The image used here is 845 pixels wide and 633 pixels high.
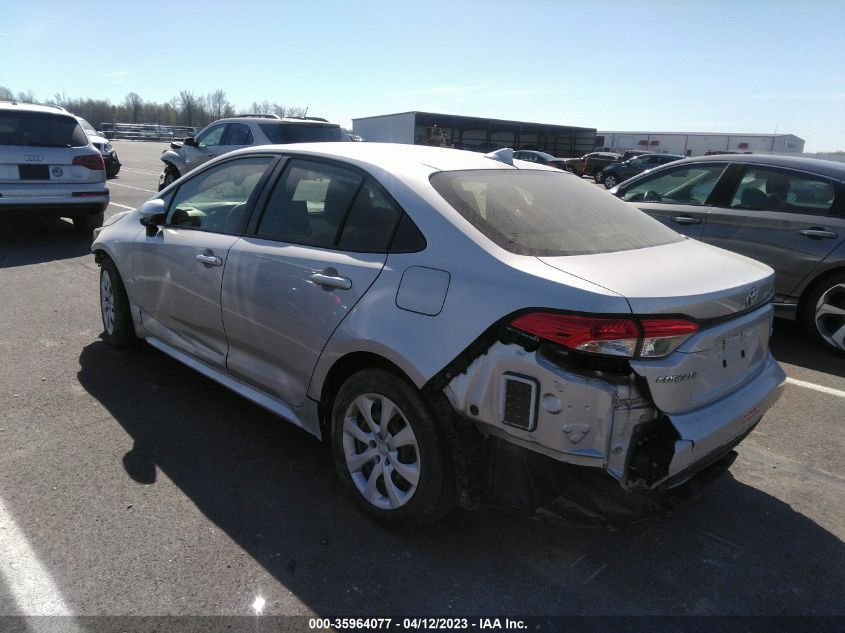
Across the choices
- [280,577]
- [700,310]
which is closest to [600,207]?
[700,310]

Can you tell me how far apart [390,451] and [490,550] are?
610 millimetres

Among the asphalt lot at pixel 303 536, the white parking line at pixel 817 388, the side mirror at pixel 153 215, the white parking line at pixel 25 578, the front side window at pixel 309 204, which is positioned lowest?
the white parking line at pixel 25 578

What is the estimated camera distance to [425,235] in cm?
263

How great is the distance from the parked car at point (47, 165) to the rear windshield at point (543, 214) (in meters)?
7.63

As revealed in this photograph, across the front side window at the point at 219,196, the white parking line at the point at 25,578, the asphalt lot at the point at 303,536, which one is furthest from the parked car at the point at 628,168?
the white parking line at the point at 25,578

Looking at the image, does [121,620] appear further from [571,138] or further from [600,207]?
[571,138]

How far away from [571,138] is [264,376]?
71505 millimetres

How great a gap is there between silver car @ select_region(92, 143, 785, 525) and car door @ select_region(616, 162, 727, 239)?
10.0 feet

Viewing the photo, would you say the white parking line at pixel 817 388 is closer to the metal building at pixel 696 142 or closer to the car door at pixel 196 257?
the car door at pixel 196 257

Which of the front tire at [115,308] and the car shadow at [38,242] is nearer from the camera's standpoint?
the front tire at [115,308]

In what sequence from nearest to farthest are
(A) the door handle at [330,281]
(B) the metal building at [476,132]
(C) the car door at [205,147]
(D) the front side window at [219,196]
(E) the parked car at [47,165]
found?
(A) the door handle at [330,281] → (D) the front side window at [219,196] → (E) the parked car at [47,165] → (C) the car door at [205,147] → (B) the metal building at [476,132]

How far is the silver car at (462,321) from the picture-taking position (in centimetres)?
218

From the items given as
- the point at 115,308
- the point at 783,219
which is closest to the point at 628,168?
the point at 783,219

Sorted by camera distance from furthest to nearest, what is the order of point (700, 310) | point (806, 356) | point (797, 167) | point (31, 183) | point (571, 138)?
1. point (571, 138)
2. point (31, 183)
3. point (797, 167)
4. point (806, 356)
5. point (700, 310)
